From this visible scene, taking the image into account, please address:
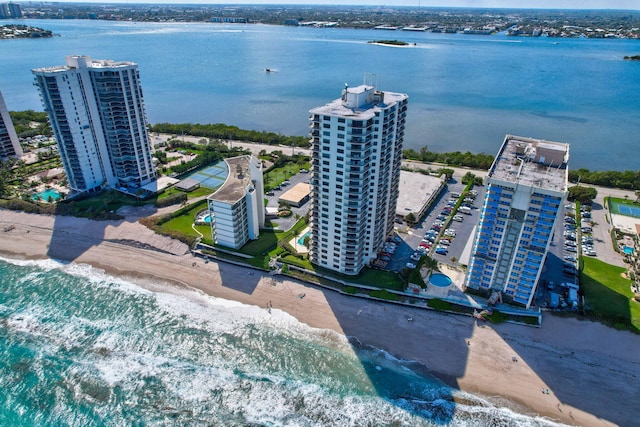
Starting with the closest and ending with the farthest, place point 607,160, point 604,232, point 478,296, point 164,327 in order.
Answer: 1. point 164,327
2. point 478,296
3. point 604,232
4. point 607,160

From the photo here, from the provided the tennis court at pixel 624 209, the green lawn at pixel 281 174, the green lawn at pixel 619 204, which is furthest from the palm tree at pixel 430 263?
the tennis court at pixel 624 209

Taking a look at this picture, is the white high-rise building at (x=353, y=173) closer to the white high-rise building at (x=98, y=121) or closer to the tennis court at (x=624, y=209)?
the white high-rise building at (x=98, y=121)

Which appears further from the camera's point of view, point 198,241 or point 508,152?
point 198,241

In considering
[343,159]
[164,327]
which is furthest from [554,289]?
[164,327]

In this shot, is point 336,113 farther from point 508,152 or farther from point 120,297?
point 120,297

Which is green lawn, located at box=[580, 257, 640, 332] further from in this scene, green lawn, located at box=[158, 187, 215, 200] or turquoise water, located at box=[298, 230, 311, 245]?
green lawn, located at box=[158, 187, 215, 200]

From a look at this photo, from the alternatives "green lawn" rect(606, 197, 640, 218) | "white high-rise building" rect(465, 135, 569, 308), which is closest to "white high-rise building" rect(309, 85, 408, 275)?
"white high-rise building" rect(465, 135, 569, 308)

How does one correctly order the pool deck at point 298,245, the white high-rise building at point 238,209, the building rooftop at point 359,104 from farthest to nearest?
the pool deck at point 298,245 < the white high-rise building at point 238,209 < the building rooftop at point 359,104
